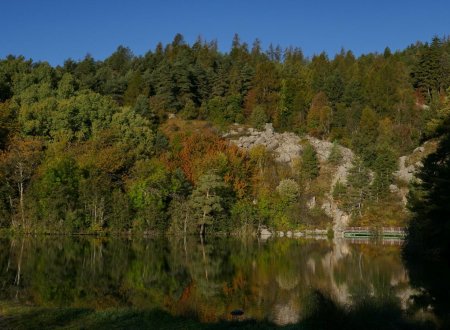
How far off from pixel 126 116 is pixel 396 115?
39525 millimetres

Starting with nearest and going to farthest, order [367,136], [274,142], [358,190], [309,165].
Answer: [358,190] → [309,165] → [367,136] → [274,142]

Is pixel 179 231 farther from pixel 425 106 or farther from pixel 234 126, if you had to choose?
pixel 425 106

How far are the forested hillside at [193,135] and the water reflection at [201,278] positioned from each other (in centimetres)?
1361

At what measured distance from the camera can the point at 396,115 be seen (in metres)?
74.8

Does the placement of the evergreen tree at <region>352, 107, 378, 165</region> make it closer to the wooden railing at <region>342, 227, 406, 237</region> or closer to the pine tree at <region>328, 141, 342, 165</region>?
the pine tree at <region>328, 141, 342, 165</region>

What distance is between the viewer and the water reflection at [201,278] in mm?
17250

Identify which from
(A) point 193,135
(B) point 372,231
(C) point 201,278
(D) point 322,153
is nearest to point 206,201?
(A) point 193,135

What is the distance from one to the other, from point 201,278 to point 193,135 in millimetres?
42535

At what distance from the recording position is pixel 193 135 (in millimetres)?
64938

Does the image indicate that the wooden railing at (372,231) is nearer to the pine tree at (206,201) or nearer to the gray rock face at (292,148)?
the gray rock face at (292,148)

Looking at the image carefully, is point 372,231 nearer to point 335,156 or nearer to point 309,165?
point 309,165

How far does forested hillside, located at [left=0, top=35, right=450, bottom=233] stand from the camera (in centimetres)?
5194

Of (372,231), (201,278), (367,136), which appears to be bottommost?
(201,278)

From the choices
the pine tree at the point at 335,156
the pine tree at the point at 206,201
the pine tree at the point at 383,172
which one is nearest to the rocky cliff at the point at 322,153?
the pine tree at the point at 335,156
